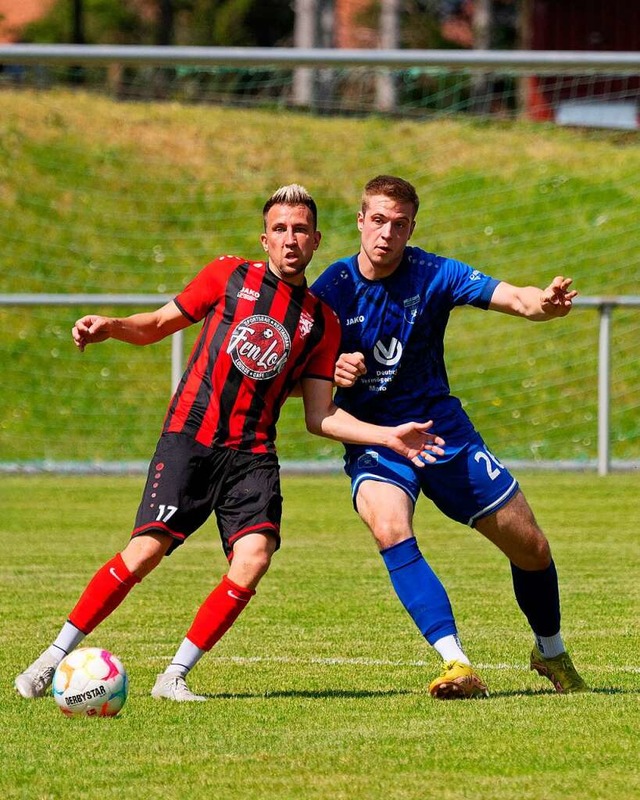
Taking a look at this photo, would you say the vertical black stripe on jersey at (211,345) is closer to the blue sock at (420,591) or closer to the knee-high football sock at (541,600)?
the blue sock at (420,591)

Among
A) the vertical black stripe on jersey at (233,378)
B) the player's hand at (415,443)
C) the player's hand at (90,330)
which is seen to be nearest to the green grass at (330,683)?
the player's hand at (415,443)

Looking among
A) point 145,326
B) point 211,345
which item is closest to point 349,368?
point 211,345

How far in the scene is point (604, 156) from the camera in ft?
59.1

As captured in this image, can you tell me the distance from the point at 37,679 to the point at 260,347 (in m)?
1.46

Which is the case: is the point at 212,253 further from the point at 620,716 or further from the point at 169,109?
the point at 620,716

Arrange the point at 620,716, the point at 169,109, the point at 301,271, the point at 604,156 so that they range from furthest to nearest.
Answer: the point at 169,109, the point at 604,156, the point at 301,271, the point at 620,716

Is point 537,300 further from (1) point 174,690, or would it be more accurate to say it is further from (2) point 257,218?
(2) point 257,218

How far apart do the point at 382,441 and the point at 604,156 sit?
1335cm

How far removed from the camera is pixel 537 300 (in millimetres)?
5656

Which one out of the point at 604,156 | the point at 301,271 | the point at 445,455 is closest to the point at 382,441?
the point at 445,455

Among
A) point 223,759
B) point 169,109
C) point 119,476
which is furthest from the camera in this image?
point 169,109

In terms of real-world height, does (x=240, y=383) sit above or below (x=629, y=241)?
above

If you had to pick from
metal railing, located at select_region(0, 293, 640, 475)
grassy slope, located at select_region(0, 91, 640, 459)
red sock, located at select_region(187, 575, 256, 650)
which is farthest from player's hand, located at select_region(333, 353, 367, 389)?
grassy slope, located at select_region(0, 91, 640, 459)

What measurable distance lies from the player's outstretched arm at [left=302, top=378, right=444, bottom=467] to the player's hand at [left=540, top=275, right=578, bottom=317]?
0.64 metres
